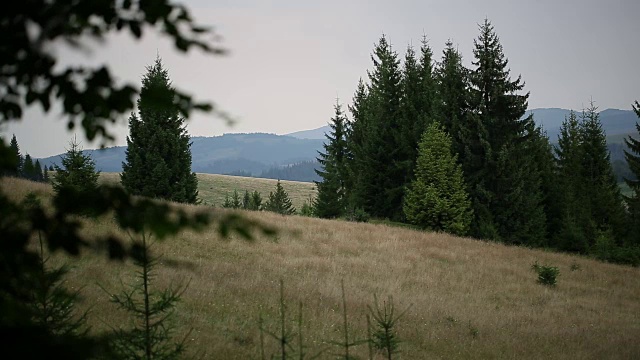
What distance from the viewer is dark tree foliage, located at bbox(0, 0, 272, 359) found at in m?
1.52

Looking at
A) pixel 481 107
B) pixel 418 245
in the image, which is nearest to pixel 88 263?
pixel 418 245

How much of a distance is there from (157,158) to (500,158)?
89.7ft

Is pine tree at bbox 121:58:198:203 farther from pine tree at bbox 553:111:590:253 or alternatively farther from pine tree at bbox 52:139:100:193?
pine tree at bbox 553:111:590:253


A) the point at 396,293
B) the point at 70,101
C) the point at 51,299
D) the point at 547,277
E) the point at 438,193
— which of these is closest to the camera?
the point at 70,101

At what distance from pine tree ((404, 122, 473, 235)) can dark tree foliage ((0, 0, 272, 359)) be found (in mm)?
32365

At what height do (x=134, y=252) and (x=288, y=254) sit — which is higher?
(x=134, y=252)

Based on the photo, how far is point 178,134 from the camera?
36.2 m

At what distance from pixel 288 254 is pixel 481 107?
27.4m

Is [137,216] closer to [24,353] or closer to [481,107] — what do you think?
[24,353]

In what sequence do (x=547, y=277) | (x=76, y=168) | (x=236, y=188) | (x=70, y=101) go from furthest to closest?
(x=236, y=188) < (x=76, y=168) < (x=547, y=277) < (x=70, y=101)

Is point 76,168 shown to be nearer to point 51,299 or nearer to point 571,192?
point 51,299

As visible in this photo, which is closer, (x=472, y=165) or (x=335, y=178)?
(x=472, y=165)

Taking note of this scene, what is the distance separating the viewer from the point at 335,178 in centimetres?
4822

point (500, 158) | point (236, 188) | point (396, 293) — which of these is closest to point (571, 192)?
point (500, 158)
